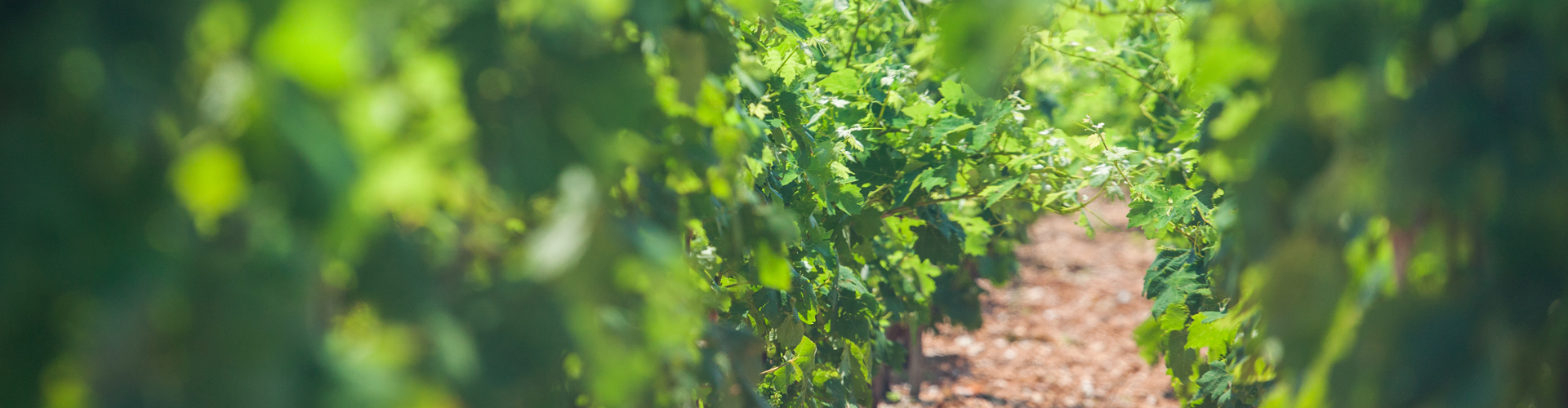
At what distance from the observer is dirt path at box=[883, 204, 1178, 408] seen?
20.4ft

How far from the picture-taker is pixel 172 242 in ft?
2.36

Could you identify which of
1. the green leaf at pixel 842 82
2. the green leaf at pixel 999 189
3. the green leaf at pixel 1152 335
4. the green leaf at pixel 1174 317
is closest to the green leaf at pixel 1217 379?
the green leaf at pixel 1174 317

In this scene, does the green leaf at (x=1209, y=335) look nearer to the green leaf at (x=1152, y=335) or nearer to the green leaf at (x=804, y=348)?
the green leaf at (x=1152, y=335)

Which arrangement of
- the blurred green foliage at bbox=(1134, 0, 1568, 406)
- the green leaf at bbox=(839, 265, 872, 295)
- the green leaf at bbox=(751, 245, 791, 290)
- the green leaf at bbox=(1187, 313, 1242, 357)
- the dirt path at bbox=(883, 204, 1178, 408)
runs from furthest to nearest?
the dirt path at bbox=(883, 204, 1178, 408) < the green leaf at bbox=(839, 265, 872, 295) < the green leaf at bbox=(1187, 313, 1242, 357) < the green leaf at bbox=(751, 245, 791, 290) < the blurred green foliage at bbox=(1134, 0, 1568, 406)

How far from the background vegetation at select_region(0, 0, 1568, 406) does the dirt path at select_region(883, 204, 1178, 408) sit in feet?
14.3

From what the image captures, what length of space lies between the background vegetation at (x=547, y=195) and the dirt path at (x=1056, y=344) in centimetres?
436

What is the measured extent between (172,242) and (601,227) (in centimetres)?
35

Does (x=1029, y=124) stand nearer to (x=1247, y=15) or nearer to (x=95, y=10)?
(x=1247, y=15)

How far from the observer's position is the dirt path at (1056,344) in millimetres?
6215

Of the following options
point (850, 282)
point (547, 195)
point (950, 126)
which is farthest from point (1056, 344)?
point (547, 195)

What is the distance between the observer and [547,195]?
91cm

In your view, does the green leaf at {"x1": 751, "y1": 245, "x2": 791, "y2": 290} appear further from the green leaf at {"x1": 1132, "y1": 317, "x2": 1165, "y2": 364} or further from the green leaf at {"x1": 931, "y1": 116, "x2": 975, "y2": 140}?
the green leaf at {"x1": 1132, "y1": 317, "x2": 1165, "y2": 364}

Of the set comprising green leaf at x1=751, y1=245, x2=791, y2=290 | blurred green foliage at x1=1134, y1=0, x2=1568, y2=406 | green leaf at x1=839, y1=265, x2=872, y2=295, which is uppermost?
blurred green foliage at x1=1134, y1=0, x2=1568, y2=406

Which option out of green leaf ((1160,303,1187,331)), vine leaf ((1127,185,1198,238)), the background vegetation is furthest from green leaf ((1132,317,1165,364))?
the background vegetation
